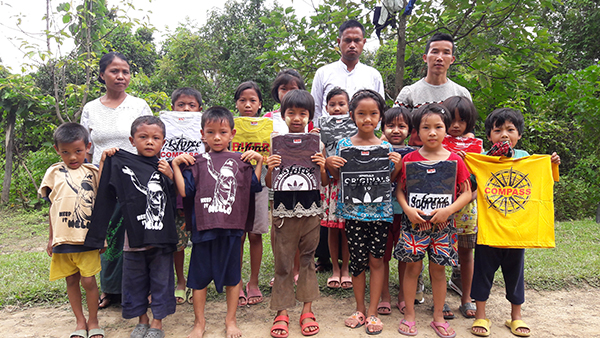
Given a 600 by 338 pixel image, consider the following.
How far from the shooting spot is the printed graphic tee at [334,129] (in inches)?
131

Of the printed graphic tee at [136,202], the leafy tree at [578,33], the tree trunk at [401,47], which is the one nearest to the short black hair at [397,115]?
the printed graphic tee at [136,202]

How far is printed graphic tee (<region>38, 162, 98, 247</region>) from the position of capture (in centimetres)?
272

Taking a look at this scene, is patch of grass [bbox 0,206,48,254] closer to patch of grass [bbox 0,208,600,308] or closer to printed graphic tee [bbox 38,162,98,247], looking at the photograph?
patch of grass [bbox 0,208,600,308]

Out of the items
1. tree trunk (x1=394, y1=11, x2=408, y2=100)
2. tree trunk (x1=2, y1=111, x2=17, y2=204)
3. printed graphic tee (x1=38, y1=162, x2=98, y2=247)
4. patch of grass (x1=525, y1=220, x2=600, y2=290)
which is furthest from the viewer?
tree trunk (x1=2, y1=111, x2=17, y2=204)

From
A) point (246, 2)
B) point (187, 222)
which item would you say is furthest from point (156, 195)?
point (246, 2)

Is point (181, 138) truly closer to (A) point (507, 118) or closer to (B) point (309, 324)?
(B) point (309, 324)

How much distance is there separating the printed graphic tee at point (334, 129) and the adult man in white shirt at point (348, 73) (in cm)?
53

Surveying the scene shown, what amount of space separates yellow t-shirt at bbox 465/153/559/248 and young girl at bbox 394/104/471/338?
0.24 metres

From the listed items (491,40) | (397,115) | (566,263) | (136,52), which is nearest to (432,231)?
(397,115)

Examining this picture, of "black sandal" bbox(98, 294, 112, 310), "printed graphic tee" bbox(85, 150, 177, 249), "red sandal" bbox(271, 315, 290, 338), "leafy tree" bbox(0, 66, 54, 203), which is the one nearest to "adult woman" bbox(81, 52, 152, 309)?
"black sandal" bbox(98, 294, 112, 310)

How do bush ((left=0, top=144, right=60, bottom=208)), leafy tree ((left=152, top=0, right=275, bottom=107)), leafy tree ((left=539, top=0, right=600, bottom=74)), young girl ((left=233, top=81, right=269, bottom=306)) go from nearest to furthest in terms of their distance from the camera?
young girl ((left=233, top=81, right=269, bottom=306)) → bush ((left=0, top=144, right=60, bottom=208)) → leafy tree ((left=539, top=0, right=600, bottom=74)) → leafy tree ((left=152, top=0, right=275, bottom=107))

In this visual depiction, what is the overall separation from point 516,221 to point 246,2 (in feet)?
50.8

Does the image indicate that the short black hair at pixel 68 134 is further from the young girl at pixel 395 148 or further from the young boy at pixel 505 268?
the young boy at pixel 505 268

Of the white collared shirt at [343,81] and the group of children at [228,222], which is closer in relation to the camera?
the group of children at [228,222]
